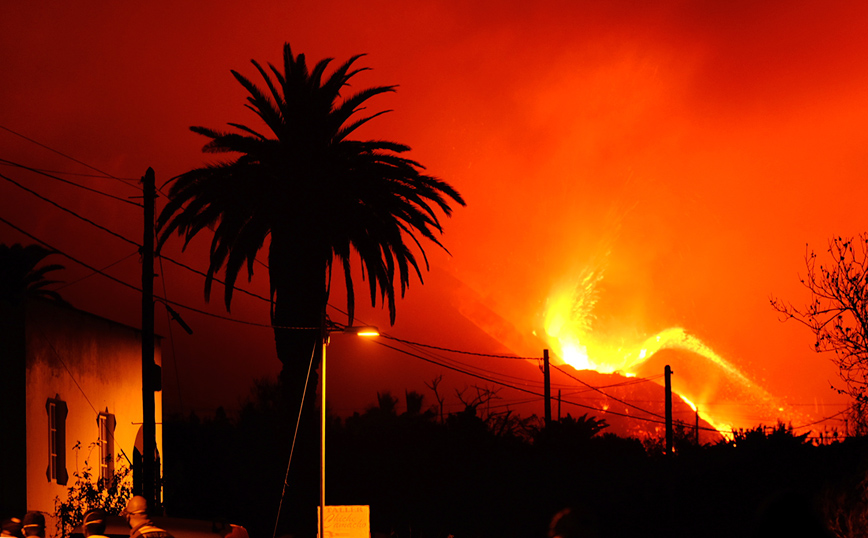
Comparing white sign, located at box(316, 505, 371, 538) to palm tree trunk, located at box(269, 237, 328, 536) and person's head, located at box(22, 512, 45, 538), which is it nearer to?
palm tree trunk, located at box(269, 237, 328, 536)

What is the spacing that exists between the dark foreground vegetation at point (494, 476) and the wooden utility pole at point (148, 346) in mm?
5364

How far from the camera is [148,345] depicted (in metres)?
20.0

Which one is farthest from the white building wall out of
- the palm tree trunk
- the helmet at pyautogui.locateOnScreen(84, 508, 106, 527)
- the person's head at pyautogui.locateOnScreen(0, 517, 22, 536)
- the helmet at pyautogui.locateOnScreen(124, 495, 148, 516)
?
the helmet at pyautogui.locateOnScreen(124, 495, 148, 516)

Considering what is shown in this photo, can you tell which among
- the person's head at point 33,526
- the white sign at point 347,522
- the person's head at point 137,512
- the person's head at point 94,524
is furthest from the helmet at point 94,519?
the white sign at point 347,522

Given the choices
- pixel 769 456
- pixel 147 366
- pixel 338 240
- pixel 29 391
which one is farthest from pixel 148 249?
pixel 769 456

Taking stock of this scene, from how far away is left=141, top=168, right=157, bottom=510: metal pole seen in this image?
64.7 feet

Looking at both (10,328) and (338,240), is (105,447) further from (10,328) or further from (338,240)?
(338,240)

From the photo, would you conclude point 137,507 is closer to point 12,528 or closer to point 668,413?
point 12,528

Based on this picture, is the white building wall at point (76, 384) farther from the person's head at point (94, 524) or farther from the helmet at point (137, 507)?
the helmet at point (137, 507)

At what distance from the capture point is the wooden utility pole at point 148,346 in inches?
776

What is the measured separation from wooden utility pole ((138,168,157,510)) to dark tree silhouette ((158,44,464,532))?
3.56 metres

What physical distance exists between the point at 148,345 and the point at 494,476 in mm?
20526

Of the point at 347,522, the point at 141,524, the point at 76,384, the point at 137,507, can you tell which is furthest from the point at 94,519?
the point at 76,384

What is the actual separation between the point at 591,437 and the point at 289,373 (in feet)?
74.9
